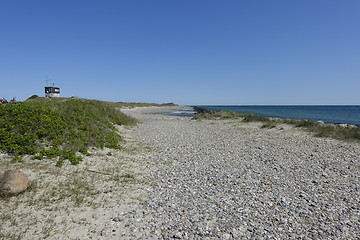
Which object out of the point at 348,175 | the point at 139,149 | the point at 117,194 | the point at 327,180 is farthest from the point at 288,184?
the point at 139,149

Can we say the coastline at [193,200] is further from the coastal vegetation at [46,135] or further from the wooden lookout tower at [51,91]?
the wooden lookout tower at [51,91]

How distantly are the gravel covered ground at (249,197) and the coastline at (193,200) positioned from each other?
36 millimetres

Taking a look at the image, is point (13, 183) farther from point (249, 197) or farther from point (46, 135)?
point (249, 197)

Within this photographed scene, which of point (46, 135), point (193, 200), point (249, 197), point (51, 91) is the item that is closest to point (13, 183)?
point (46, 135)

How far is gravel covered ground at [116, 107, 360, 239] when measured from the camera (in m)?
5.98

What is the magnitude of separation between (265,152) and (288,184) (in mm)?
6582

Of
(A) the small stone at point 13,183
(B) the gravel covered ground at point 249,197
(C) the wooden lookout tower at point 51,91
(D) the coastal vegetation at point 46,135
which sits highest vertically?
(C) the wooden lookout tower at point 51,91

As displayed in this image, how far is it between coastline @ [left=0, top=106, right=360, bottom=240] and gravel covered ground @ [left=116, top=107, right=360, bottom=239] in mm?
36

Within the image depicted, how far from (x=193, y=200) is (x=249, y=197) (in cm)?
231

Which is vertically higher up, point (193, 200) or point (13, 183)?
Answer: point (13, 183)

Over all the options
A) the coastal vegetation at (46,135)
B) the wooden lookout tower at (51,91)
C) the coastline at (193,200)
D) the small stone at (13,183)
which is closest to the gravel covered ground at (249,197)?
the coastline at (193,200)

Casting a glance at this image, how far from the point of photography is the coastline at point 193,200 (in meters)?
5.94

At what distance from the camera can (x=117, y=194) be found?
8266 mm

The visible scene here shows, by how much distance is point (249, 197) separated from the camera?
8.14 metres
